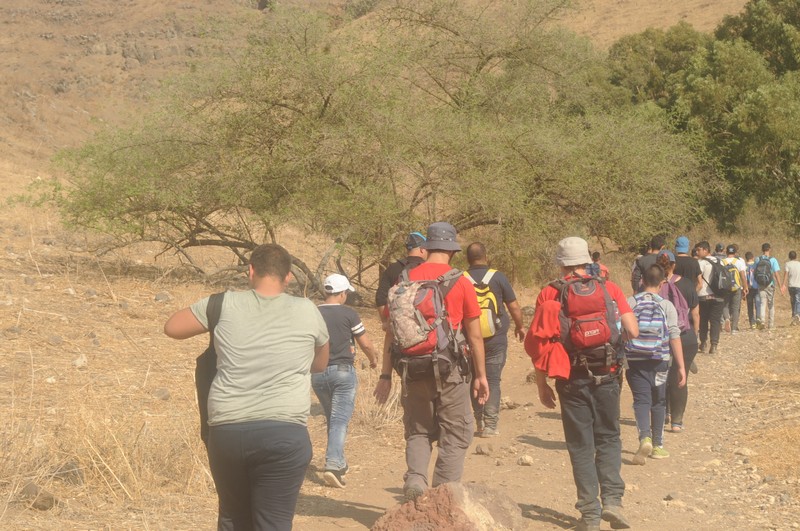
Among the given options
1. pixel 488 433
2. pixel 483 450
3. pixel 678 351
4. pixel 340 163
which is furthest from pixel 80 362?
pixel 340 163

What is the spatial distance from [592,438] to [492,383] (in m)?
2.88

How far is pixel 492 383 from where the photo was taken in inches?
358

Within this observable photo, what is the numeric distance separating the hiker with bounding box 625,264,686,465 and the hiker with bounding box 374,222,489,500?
244cm

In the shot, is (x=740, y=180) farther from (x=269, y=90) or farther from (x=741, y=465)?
(x=741, y=465)

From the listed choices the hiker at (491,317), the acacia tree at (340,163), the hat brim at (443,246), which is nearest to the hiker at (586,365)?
the hat brim at (443,246)

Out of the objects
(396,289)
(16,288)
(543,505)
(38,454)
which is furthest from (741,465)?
(16,288)

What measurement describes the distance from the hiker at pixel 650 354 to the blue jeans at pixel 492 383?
129 centimetres

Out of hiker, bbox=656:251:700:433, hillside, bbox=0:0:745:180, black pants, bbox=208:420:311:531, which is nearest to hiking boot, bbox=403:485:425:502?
black pants, bbox=208:420:311:531

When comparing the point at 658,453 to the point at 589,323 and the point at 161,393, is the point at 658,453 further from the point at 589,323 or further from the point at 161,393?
the point at 161,393

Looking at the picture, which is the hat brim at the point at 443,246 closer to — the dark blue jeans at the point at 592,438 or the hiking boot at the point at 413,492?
the dark blue jeans at the point at 592,438

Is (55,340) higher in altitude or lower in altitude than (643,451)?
higher

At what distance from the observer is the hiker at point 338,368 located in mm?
7254

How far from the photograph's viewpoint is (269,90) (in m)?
16.0

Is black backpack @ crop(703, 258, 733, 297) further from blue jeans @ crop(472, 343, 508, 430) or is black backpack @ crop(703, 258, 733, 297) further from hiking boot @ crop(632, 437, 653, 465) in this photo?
hiking boot @ crop(632, 437, 653, 465)
